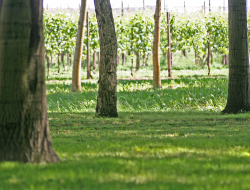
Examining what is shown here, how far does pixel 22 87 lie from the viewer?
4730 mm

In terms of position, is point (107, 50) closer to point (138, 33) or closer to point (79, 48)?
point (79, 48)

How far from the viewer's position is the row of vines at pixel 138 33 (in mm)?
34656

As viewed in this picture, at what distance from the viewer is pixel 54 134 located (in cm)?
773

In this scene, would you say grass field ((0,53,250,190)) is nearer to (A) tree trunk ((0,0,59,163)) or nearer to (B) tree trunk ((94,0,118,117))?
(A) tree trunk ((0,0,59,163))

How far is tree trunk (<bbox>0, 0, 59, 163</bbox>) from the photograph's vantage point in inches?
184

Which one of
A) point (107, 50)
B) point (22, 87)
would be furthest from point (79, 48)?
point (22, 87)

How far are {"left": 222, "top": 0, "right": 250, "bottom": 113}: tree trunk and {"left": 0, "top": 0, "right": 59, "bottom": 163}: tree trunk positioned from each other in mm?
7843

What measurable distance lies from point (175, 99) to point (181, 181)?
37.1 ft

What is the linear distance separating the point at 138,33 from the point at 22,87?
3146 centimetres

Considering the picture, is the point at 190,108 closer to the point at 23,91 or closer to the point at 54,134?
the point at 54,134

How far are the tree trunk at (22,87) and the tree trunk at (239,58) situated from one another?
7.84 meters

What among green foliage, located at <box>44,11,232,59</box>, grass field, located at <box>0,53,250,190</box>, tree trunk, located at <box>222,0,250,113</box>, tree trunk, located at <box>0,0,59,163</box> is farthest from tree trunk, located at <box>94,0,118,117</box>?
green foliage, located at <box>44,11,232,59</box>

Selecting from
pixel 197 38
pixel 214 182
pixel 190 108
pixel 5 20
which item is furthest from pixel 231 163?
pixel 197 38

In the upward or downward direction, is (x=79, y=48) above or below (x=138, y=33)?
below
